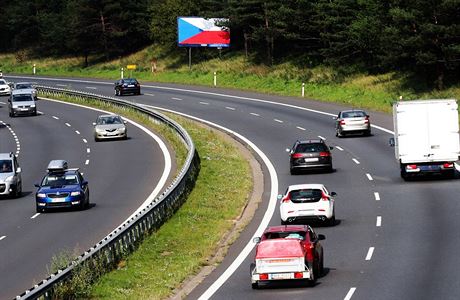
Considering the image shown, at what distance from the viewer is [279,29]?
97188 millimetres

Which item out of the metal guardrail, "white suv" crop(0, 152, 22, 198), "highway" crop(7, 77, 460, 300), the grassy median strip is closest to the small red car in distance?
"highway" crop(7, 77, 460, 300)

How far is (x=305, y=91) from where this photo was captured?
86.4 m

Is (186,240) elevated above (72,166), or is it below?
below

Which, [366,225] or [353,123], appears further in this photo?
[353,123]

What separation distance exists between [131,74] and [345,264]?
3486 inches

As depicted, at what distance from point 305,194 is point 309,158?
527 inches

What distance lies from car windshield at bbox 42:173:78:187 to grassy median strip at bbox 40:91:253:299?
436 centimetres

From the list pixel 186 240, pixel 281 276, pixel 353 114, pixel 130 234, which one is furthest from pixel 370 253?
pixel 353 114

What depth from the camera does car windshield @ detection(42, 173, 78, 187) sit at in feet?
132

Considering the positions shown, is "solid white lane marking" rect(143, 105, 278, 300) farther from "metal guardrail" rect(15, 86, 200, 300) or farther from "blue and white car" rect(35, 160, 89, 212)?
"blue and white car" rect(35, 160, 89, 212)

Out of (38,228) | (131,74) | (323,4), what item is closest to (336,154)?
(38,228)

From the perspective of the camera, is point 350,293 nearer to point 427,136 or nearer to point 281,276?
point 281,276

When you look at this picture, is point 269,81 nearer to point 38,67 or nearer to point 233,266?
point 38,67

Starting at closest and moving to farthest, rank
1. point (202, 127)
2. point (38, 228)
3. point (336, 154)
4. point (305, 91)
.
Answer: point (38, 228) → point (336, 154) → point (202, 127) → point (305, 91)
